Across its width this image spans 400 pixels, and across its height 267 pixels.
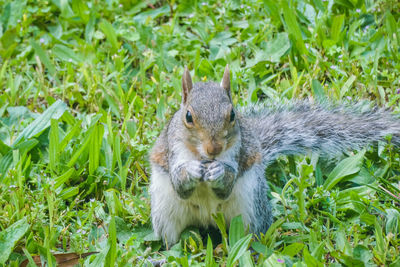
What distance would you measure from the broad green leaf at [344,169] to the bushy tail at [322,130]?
74mm

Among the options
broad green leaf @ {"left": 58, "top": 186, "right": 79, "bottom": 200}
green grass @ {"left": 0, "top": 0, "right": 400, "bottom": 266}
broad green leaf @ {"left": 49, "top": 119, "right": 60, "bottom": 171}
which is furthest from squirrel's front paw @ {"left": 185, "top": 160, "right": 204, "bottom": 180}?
Answer: broad green leaf @ {"left": 49, "top": 119, "right": 60, "bottom": 171}

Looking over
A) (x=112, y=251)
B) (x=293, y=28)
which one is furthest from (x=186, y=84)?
(x=293, y=28)

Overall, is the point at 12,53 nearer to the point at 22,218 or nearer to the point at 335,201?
the point at 22,218

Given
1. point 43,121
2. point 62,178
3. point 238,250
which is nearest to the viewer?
point 238,250

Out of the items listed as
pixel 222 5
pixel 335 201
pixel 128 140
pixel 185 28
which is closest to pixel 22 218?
pixel 128 140

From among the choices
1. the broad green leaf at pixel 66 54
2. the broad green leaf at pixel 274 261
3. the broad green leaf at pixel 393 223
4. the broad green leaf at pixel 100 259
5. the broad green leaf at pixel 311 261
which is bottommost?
the broad green leaf at pixel 393 223

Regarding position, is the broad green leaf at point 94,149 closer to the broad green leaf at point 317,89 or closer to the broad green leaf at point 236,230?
the broad green leaf at point 236,230

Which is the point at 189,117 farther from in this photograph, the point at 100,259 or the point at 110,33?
the point at 110,33

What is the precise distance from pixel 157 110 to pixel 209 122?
110 cm

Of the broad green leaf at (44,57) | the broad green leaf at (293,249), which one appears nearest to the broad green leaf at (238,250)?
Result: the broad green leaf at (293,249)

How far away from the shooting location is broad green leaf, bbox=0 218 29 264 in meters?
2.32

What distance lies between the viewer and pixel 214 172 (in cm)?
219

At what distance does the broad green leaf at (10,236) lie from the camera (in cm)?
232

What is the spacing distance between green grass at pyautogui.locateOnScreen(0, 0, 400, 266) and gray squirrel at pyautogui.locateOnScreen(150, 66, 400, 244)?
8cm
